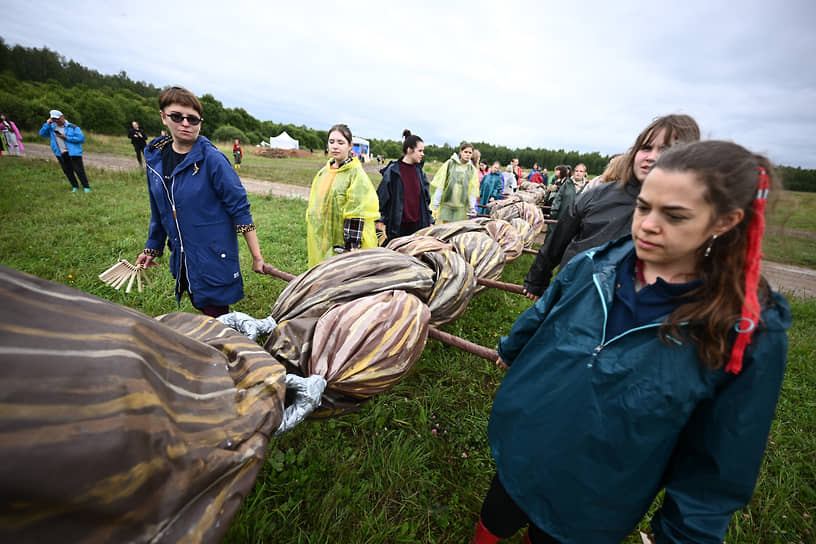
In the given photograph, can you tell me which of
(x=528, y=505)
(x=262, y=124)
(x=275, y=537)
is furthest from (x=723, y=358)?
(x=262, y=124)

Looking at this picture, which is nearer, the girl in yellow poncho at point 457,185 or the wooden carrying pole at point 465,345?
the wooden carrying pole at point 465,345

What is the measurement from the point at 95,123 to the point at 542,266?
40643 millimetres

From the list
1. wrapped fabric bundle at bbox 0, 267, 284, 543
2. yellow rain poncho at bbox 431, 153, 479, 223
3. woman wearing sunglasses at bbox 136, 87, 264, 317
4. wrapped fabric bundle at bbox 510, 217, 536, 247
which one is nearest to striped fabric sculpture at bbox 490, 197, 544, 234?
wrapped fabric bundle at bbox 510, 217, 536, 247

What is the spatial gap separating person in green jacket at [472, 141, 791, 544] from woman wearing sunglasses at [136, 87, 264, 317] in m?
1.92

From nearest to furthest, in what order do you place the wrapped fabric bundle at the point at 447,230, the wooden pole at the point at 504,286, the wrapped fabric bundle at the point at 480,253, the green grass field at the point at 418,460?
the green grass field at the point at 418,460 → the wooden pole at the point at 504,286 → the wrapped fabric bundle at the point at 480,253 → the wrapped fabric bundle at the point at 447,230

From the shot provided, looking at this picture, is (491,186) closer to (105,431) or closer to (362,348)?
(362,348)

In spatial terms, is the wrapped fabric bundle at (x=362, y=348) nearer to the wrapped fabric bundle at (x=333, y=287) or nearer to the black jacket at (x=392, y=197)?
the wrapped fabric bundle at (x=333, y=287)

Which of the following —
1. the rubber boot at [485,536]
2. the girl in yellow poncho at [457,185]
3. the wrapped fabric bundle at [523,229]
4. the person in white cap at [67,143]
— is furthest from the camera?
the person in white cap at [67,143]

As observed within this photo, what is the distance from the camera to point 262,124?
51.1 metres

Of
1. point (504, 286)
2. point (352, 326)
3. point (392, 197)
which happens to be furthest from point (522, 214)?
point (352, 326)

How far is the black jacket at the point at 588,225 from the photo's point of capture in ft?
6.43

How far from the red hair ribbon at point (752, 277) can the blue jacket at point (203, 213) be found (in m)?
2.39

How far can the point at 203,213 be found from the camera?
2.12 m

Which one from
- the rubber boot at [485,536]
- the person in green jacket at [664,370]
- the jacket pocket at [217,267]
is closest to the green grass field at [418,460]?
the rubber boot at [485,536]
